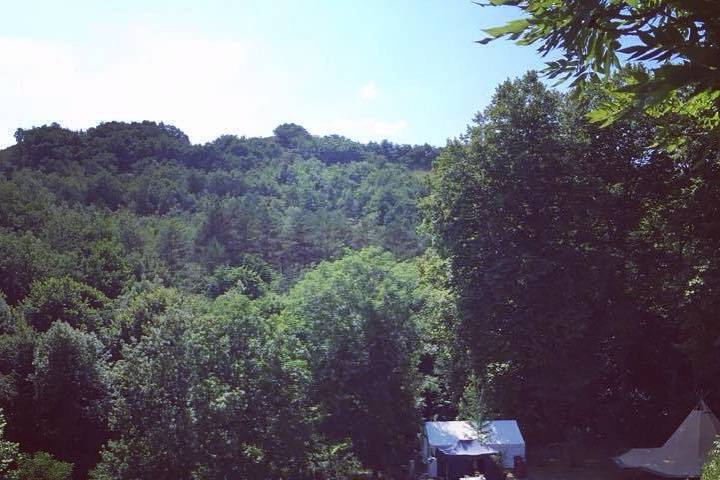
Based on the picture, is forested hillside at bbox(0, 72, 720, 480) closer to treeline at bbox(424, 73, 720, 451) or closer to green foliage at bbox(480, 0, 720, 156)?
treeline at bbox(424, 73, 720, 451)

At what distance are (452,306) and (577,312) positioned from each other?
14.8 ft

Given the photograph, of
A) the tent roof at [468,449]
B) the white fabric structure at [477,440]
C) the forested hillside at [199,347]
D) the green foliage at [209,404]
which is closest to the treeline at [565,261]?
the white fabric structure at [477,440]

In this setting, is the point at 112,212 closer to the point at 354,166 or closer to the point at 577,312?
the point at 354,166

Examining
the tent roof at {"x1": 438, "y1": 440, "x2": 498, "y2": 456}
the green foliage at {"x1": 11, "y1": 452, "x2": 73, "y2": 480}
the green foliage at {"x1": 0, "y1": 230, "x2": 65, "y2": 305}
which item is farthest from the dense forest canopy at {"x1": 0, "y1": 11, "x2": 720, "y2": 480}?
the green foliage at {"x1": 0, "y1": 230, "x2": 65, "y2": 305}

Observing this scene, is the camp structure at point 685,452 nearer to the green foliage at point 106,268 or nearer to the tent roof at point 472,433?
the tent roof at point 472,433

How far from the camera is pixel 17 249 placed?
133ft

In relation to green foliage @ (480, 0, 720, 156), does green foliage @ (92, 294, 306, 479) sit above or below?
below

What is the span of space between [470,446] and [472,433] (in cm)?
65

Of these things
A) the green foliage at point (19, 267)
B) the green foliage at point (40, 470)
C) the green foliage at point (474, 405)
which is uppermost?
the green foliage at point (19, 267)

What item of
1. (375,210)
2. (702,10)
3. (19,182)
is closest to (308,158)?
(375,210)

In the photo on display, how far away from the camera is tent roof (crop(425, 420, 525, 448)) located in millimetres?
20312

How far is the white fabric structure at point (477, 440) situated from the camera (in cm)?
2016

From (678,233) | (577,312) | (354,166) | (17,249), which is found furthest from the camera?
(354,166)

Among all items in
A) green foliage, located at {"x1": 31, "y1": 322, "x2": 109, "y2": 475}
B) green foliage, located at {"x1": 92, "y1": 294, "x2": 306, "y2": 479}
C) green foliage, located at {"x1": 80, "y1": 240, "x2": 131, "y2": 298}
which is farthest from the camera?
green foliage, located at {"x1": 80, "y1": 240, "x2": 131, "y2": 298}
